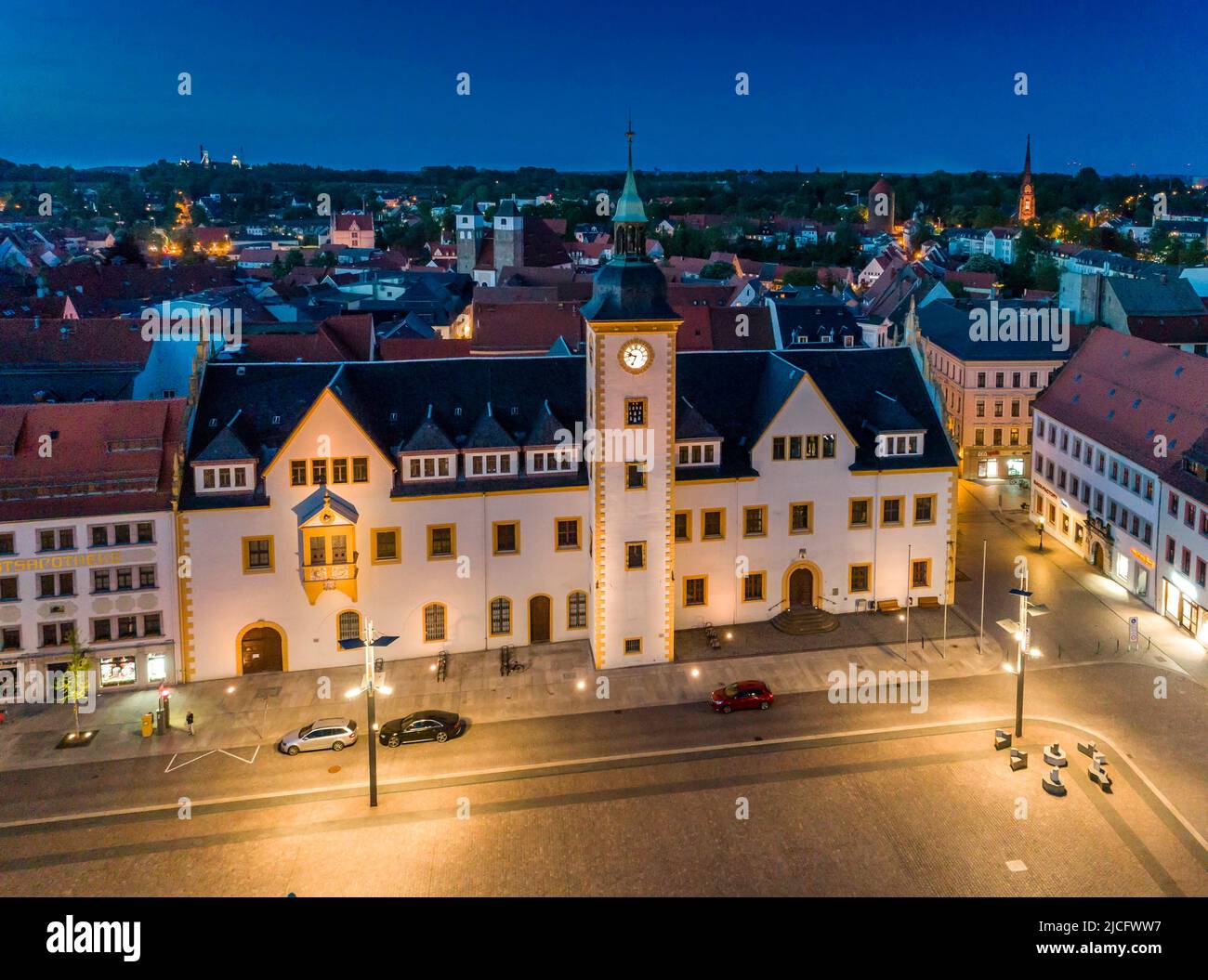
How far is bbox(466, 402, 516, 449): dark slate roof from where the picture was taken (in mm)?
48594

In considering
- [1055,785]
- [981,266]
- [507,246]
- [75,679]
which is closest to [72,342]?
[75,679]

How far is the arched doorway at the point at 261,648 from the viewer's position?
4712 cm

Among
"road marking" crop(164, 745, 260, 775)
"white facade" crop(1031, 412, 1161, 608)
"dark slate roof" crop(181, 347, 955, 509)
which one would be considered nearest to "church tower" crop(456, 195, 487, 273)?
"white facade" crop(1031, 412, 1161, 608)

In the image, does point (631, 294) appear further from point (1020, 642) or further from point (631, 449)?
point (1020, 642)

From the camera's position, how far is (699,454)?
168ft

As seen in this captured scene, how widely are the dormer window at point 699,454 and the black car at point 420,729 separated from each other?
17936mm

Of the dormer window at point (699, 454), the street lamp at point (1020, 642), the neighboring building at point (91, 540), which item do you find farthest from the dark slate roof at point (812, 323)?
the neighboring building at point (91, 540)

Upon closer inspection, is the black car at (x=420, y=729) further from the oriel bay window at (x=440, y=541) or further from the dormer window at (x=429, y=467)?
the dormer window at (x=429, y=467)

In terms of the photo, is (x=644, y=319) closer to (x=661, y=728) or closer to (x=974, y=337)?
(x=661, y=728)

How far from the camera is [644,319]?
45.1 metres

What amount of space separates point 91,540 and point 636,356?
25935 mm

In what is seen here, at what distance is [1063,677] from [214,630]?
40.0 m

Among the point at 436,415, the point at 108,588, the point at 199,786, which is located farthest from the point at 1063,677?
the point at 108,588

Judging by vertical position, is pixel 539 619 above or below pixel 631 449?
below
